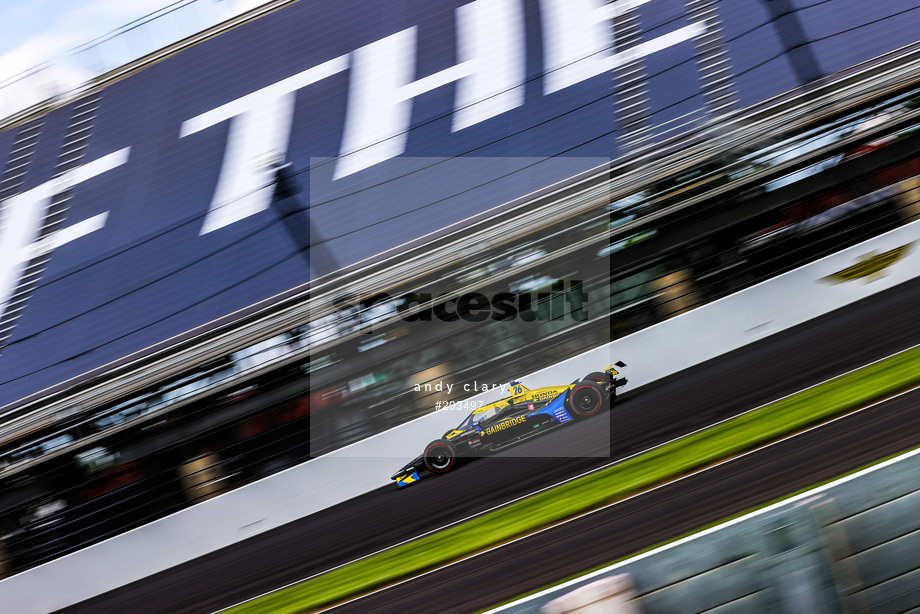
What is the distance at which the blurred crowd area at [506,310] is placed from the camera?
7.21 m

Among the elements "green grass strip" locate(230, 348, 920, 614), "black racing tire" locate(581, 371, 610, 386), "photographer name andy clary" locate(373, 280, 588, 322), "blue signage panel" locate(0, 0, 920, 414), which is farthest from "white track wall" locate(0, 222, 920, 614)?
"blue signage panel" locate(0, 0, 920, 414)

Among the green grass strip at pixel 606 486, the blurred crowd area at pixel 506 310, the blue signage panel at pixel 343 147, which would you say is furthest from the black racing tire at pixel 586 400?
the blue signage panel at pixel 343 147

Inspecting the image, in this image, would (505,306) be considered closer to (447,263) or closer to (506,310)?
(506,310)

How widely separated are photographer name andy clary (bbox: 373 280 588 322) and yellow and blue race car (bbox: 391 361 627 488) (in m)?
0.78

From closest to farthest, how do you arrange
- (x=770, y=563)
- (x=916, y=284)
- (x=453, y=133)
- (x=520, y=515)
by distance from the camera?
(x=770, y=563)
(x=520, y=515)
(x=916, y=284)
(x=453, y=133)

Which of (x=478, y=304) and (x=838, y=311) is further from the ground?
(x=478, y=304)

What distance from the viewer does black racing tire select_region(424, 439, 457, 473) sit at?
23.5ft

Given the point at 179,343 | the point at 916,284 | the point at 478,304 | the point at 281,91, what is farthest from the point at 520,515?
the point at 281,91

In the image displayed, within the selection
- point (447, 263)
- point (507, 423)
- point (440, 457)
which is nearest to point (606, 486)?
point (507, 423)

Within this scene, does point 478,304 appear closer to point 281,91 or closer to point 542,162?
point 542,162

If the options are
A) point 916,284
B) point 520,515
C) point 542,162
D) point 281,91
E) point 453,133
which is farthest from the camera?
point 281,91

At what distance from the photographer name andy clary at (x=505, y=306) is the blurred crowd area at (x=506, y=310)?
0.01 meters

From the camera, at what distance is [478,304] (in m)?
7.33

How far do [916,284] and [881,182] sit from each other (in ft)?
3.73
